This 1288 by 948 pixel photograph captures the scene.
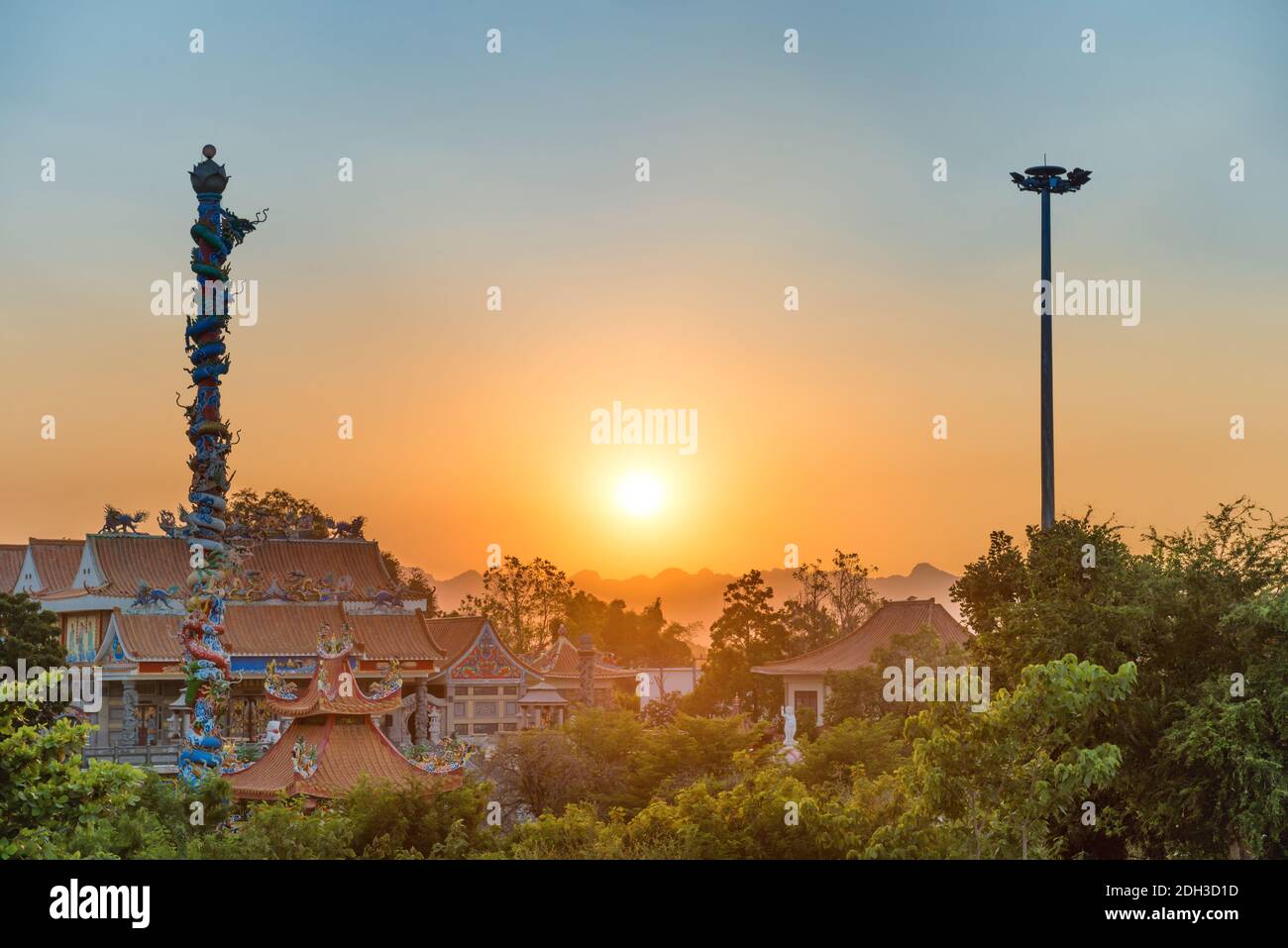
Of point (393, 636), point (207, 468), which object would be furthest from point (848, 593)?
point (207, 468)

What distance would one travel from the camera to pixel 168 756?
45.5 metres

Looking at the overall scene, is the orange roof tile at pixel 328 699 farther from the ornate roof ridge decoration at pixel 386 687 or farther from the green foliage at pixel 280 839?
the green foliage at pixel 280 839

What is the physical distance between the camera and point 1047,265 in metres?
31.2

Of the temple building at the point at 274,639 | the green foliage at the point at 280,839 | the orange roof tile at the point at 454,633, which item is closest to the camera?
the green foliage at the point at 280,839

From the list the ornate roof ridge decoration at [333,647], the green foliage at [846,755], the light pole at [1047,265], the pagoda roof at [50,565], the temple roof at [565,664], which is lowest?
the green foliage at [846,755]

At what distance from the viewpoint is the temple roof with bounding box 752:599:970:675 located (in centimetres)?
4981

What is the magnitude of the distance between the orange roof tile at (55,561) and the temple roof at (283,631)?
5.40m

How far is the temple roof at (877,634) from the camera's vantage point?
49812mm

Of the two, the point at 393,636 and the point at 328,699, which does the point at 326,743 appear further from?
the point at 393,636

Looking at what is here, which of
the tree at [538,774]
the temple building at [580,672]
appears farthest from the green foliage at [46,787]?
the temple building at [580,672]

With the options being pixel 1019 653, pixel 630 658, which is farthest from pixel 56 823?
pixel 630 658

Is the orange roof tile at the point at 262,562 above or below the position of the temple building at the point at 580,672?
above

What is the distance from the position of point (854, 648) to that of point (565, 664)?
1510cm
